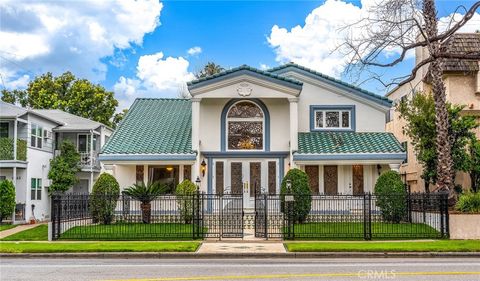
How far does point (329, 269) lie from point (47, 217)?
28926 millimetres

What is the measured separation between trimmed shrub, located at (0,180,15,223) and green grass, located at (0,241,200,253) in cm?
1301

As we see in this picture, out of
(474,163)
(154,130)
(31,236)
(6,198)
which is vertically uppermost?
(154,130)

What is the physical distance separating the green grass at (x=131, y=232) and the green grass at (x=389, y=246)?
4.62 metres

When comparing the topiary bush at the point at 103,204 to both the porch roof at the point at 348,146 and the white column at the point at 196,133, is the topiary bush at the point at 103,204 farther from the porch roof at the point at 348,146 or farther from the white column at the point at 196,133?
the porch roof at the point at 348,146

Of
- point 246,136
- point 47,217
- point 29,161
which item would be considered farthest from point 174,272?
point 47,217

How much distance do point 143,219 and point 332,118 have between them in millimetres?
11788

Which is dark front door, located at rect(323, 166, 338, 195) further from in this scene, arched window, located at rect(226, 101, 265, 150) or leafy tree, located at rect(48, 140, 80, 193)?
leafy tree, located at rect(48, 140, 80, 193)

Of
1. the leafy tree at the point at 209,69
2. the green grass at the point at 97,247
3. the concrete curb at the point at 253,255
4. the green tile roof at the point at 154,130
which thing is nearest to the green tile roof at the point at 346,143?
the green tile roof at the point at 154,130

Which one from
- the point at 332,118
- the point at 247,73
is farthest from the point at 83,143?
the point at 332,118

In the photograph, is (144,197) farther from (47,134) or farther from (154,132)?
(47,134)

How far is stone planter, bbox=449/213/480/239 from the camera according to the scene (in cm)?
1983

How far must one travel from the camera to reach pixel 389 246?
57.1ft

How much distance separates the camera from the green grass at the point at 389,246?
659 inches

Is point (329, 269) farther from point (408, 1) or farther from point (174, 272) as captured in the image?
point (408, 1)
